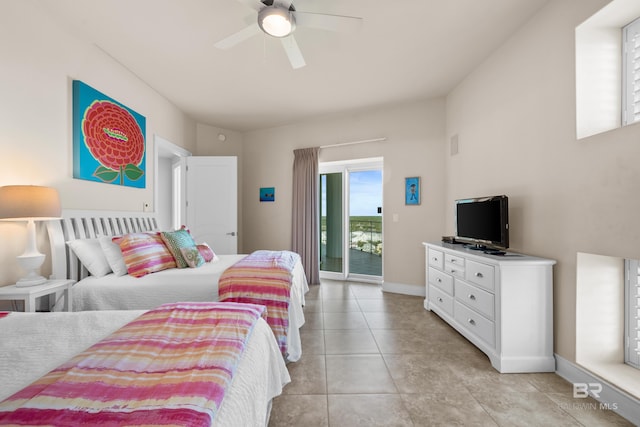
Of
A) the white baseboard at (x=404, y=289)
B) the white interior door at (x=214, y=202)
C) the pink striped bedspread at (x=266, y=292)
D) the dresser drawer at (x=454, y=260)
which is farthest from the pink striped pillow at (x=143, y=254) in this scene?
the white baseboard at (x=404, y=289)

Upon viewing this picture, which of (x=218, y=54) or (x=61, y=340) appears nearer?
(x=61, y=340)

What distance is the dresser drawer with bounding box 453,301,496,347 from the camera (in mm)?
2148

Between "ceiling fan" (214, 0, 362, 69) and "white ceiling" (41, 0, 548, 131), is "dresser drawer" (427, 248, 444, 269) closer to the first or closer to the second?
"white ceiling" (41, 0, 548, 131)

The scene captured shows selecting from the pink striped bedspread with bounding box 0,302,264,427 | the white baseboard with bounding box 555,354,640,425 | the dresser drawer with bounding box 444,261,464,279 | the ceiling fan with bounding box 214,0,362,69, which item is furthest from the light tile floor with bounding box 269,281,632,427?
the ceiling fan with bounding box 214,0,362,69

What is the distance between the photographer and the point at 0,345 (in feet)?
3.50

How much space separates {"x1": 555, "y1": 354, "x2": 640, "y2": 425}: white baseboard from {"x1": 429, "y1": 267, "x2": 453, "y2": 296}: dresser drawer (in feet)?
3.21

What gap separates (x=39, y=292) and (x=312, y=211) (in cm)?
342

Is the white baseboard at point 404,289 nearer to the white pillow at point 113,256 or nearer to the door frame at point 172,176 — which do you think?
the white pillow at point 113,256

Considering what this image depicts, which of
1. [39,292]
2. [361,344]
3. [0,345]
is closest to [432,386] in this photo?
[361,344]

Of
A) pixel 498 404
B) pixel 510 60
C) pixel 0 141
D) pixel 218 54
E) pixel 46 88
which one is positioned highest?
pixel 218 54

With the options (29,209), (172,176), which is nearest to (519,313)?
(29,209)

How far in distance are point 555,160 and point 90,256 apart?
3868mm

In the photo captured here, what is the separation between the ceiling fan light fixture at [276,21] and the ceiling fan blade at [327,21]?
72mm

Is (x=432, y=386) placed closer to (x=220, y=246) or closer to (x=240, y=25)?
(x=240, y=25)
